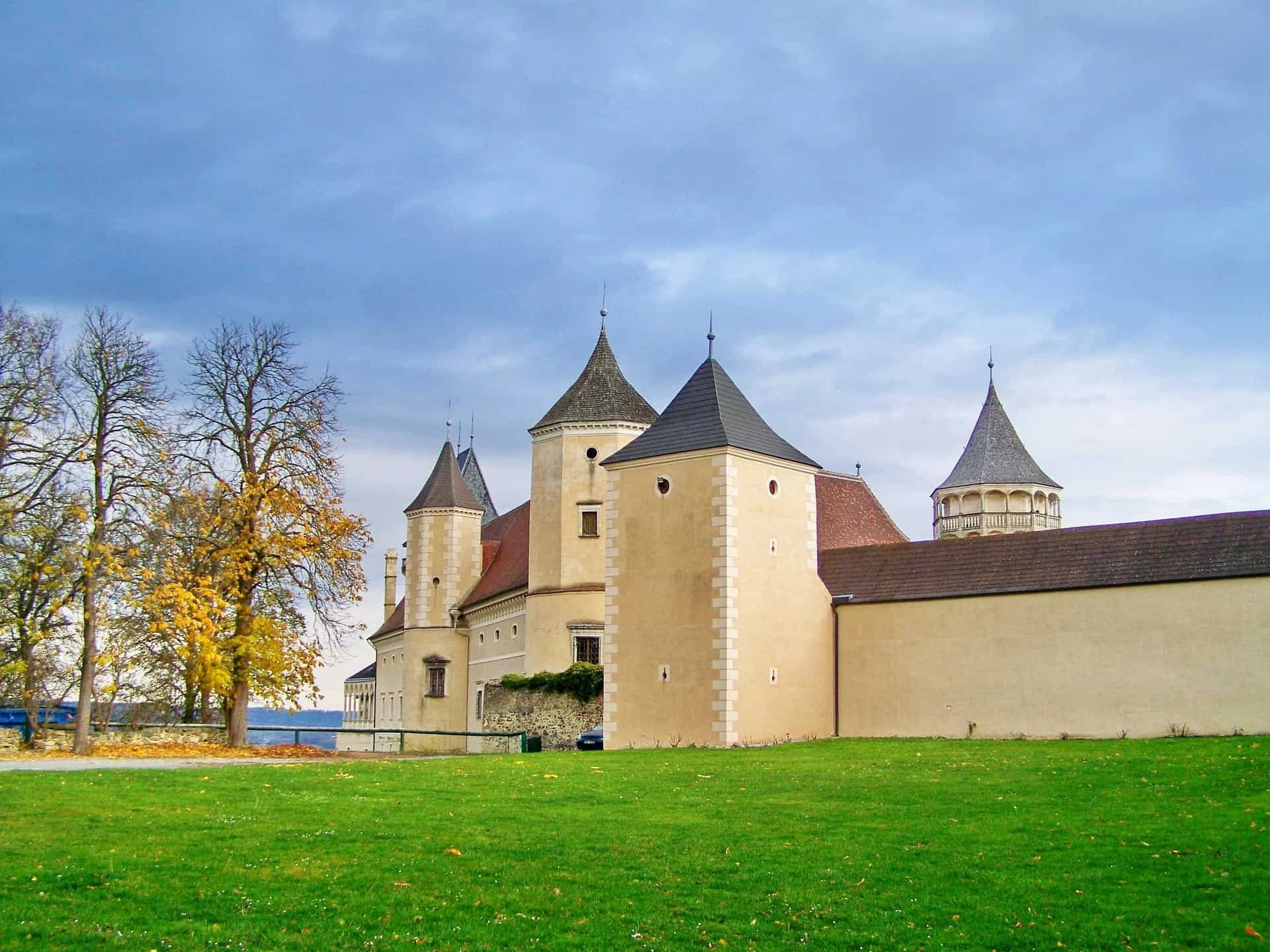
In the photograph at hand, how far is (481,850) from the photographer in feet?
44.4

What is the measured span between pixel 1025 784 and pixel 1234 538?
11.3 meters

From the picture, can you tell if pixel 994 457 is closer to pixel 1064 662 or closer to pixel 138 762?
pixel 1064 662

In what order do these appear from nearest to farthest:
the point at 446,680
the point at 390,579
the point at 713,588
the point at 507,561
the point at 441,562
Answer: the point at 713,588, the point at 507,561, the point at 446,680, the point at 441,562, the point at 390,579

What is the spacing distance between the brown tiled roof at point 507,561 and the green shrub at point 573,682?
22.6 ft

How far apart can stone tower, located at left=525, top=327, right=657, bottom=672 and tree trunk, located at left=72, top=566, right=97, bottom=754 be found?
1654cm

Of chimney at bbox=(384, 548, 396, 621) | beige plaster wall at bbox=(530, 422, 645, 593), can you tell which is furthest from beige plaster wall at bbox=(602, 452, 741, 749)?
chimney at bbox=(384, 548, 396, 621)

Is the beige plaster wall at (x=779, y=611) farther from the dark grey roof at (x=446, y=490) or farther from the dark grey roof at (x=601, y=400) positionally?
the dark grey roof at (x=446, y=490)

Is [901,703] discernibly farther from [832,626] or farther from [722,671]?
[722,671]

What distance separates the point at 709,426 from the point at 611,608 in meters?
5.06

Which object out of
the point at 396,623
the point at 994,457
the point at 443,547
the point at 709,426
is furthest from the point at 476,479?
the point at 709,426

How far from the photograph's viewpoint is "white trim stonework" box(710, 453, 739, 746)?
28.7 metres

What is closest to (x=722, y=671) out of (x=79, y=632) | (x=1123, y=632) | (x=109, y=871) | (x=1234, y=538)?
(x=1123, y=632)

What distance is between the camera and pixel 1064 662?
90.9 feet

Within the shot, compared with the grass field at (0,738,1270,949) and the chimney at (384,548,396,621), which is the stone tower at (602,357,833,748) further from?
the chimney at (384,548,396,621)
